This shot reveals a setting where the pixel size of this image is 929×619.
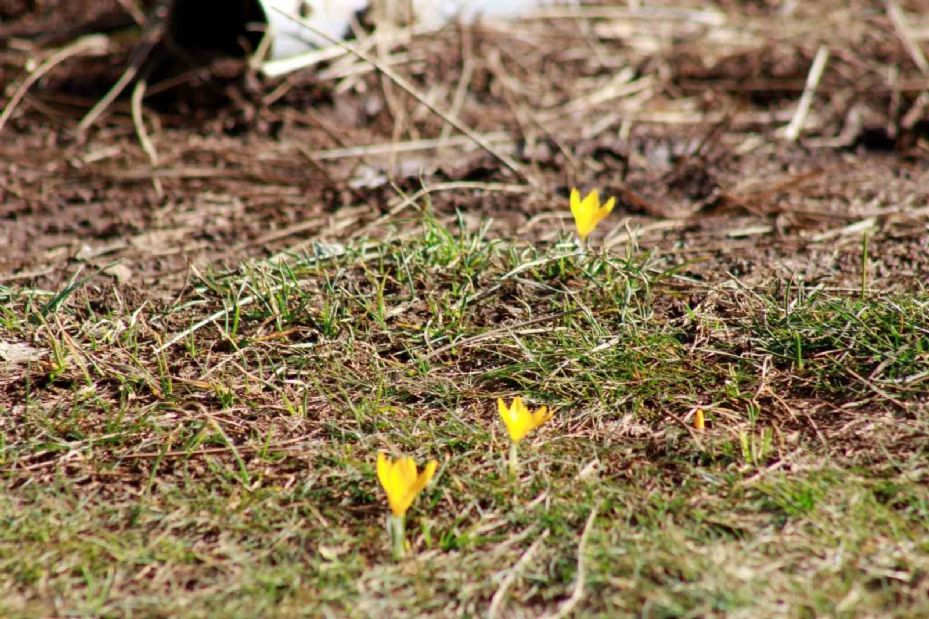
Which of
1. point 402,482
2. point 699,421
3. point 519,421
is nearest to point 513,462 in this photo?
point 519,421

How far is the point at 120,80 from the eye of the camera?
443 cm

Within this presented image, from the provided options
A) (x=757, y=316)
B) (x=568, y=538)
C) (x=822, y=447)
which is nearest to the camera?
(x=568, y=538)

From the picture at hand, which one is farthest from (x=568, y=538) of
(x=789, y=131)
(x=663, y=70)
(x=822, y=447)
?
(x=663, y=70)

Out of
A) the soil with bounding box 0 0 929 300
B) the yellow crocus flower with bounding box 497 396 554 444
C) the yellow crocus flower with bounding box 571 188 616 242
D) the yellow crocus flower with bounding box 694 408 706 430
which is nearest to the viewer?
the yellow crocus flower with bounding box 497 396 554 444

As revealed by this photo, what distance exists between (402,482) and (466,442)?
363 mm

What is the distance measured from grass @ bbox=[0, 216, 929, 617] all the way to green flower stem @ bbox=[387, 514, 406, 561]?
4cm

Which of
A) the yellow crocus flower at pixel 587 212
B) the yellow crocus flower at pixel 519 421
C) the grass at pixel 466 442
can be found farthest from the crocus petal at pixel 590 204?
the yellow crocus flower at pixel 519 421

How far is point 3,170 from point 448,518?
2735 mm

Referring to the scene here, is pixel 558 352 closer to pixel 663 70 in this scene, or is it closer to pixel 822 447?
pixel 822 447

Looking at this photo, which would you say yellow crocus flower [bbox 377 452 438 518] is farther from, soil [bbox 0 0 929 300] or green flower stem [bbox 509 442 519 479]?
soil [bbox 0 0 929 300]

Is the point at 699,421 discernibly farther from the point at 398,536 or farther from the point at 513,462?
the point at 398,536

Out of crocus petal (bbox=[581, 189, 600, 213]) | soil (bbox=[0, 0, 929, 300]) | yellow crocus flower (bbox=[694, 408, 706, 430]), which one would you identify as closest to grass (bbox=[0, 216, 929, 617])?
yellow crocus flower (bbox=[694, 408, 706, 430])

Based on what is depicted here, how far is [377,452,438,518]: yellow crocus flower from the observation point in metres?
1.83

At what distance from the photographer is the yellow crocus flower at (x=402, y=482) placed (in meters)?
1.83
